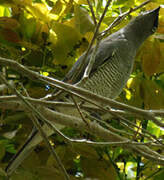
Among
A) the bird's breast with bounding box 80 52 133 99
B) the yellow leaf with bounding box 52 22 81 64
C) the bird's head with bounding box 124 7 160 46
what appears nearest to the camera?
the yellow leaf with bounding box 52 22 81 64

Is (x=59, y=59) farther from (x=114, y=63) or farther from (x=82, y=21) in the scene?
(x=114, y=63)

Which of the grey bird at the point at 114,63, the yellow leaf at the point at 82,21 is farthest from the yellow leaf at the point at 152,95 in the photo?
the yellow leaf at the point at 82,21

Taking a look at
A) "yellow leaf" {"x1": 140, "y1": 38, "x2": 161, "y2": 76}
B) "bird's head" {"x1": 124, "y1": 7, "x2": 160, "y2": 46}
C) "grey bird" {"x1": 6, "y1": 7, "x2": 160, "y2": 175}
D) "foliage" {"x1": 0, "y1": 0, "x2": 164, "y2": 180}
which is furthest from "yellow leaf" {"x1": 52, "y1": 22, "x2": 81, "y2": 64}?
"bird's head" {"x1": 124, "y1": 7, "x2": 160, "y2": 46}

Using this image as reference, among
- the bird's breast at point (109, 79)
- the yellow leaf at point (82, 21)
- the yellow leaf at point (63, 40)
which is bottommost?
the bird's breast at point (109, 79)

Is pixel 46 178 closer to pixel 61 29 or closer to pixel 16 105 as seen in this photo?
pixel 16 105

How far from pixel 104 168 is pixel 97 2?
0.75 meters

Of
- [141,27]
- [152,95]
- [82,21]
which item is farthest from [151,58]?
[141,27]

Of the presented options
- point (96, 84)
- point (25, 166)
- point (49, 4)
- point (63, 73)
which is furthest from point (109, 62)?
point (25, 166)

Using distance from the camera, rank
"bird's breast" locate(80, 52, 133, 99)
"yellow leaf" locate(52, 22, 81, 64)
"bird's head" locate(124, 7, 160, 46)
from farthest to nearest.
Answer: "bird's head" locate(124, 7, 160, 46)
"bird's breast" locate(80, 52, 133, 99)
"yellow leaf" locate(52, 22, 81, 64)

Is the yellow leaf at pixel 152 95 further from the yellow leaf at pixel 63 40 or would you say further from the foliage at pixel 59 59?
the yellow leaf at pixel 63 40

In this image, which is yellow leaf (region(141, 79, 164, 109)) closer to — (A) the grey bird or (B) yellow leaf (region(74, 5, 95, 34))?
(A) the grey bird

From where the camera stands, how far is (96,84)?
191 centimetres

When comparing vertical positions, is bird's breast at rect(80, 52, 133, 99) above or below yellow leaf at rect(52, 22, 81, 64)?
below

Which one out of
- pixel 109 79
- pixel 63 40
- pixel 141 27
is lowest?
pixel 109 79
